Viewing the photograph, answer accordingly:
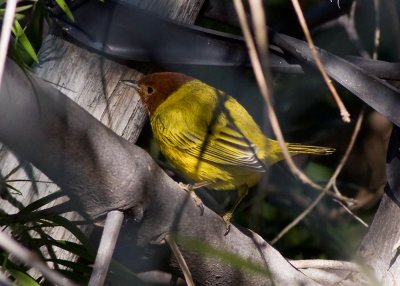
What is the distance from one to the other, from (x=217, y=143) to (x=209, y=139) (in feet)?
0.12

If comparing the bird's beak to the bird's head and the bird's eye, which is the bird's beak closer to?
the bird's head

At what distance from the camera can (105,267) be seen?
1410 millimetres

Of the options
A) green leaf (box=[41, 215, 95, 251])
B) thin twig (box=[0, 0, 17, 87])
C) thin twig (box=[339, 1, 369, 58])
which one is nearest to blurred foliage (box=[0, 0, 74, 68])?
green leaf (box=[41, 215, 95, 251])

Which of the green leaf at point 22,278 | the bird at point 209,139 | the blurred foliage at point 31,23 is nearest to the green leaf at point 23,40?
Answer: the blurred foliage at point 31,23

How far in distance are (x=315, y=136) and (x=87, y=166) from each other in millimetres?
2428

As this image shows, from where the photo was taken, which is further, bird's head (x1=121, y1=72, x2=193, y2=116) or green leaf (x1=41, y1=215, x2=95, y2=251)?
bird's head (x1=121, y1=72, x2=193, y2=116)

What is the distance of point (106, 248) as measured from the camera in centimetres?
144

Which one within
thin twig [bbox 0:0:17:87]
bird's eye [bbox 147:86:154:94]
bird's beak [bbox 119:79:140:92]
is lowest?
bird's eye [bbox 147:86:154:94]

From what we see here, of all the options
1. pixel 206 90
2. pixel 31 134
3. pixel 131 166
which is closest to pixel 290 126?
pixel 206 90

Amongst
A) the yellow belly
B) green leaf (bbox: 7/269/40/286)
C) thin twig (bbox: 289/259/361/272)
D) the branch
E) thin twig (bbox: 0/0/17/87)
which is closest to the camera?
thin twig (bbox: 0/0/17/87)

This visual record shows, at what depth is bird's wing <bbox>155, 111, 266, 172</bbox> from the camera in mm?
2664

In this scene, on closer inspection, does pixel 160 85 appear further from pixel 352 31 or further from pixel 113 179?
pixel 113 179

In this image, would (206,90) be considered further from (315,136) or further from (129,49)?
(315,136)

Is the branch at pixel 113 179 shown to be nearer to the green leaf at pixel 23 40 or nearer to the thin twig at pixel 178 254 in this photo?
the thin twig at pixel 178 254
